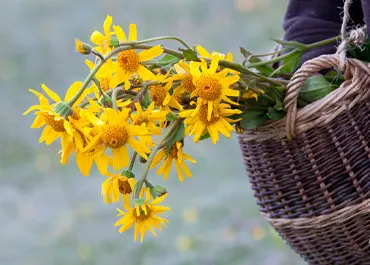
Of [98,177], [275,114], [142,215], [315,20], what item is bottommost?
[142,215]

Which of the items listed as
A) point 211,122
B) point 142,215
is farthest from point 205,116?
point 142,215

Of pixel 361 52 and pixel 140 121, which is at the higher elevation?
pixel 361 52

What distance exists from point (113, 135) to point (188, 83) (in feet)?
0.34

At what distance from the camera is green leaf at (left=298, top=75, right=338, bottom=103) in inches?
27.7

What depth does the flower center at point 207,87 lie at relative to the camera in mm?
609

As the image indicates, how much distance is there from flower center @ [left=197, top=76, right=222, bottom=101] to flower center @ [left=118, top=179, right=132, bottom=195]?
11 cm

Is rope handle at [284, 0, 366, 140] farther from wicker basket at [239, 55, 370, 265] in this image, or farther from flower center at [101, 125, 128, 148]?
flower center at [101, 125, 128, 148]

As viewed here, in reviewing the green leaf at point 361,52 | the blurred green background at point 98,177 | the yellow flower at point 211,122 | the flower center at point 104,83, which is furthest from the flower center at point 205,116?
the blurred green background at point 98,177

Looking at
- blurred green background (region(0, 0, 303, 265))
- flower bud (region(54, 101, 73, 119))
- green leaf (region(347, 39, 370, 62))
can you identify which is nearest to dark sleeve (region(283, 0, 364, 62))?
green leaf (region(347, 39, 370, 62))

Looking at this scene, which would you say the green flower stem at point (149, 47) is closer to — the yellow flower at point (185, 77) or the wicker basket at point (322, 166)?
the yellow flower at point (185, 77)

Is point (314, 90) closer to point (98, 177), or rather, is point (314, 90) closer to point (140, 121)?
point (140, 121)

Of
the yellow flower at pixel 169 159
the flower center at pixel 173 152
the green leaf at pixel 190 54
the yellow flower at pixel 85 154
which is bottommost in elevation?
the yellow flower at pixel 85 154

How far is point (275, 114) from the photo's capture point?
2.27 feet

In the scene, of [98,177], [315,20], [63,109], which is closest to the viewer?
[63,109]
